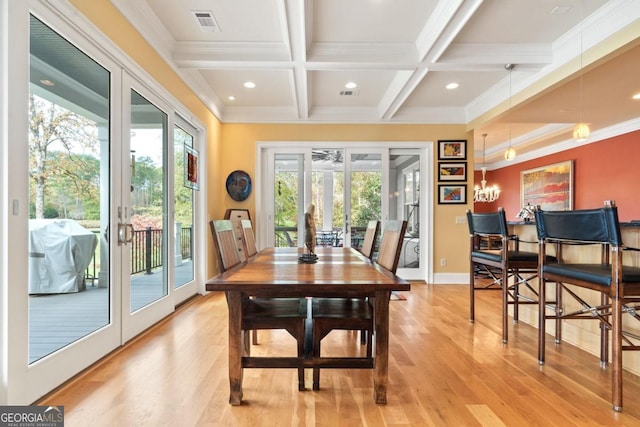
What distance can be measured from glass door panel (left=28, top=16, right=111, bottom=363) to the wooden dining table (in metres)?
1.08

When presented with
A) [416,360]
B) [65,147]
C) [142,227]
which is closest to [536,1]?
[416,360]

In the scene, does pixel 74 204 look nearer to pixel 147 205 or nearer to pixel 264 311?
pixel 147 205

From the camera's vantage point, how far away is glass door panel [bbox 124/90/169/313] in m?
2.71

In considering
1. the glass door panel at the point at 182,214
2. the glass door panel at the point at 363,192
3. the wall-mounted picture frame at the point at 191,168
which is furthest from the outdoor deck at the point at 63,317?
the glass door panel at the point at 363,192

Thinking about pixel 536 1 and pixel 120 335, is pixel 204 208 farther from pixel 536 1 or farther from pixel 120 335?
pixel 536 1

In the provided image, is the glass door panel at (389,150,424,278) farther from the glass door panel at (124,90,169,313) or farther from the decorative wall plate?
the glass door panel at (124,90,169,313)

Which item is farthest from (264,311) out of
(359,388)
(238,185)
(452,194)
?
(452,194)

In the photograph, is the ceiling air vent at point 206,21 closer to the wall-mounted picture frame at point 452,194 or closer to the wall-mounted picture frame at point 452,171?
the wall-mounted picture frame at point 452,171

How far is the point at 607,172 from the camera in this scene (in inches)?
A: 227

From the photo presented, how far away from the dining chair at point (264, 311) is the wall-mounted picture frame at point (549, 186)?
22.4 ft

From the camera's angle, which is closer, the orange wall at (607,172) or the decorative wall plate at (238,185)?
the decorative wall plate at (238,185)

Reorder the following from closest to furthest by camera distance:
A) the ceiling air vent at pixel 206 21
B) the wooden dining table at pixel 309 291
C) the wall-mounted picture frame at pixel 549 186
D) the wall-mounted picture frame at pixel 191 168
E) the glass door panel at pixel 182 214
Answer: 1. the wooden dining table at pixel 309 291
2. the ceiling air vent at pixel 206 21
3. the glass door panel at pixel 182 214
4. the wall-mounted picture frame at pixel 191 168
5. the wall-mounted picture frame at pixel 549 186

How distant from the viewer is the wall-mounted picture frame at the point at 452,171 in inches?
198

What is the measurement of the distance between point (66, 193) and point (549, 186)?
848 centimetres
